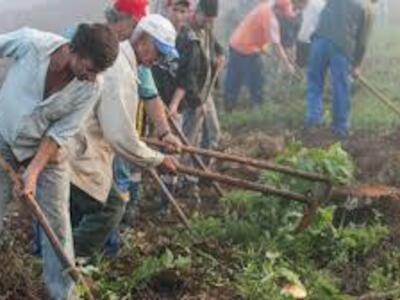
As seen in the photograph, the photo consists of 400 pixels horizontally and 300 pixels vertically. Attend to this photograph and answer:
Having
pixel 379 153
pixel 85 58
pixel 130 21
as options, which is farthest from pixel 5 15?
pixel 85 58

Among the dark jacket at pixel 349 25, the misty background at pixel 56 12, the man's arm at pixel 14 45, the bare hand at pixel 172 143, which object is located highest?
the man's arm at pixel 14 45

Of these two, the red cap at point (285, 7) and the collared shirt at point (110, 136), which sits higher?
the collared shirt at point (110, 136)

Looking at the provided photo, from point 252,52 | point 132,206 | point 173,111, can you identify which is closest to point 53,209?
point 132,206

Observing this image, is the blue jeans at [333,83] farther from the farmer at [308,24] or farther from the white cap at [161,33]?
the white cap at [161,33]

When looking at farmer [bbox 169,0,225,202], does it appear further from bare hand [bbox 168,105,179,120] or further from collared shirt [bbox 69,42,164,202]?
collared shirt [bbox 69,42,164,202]

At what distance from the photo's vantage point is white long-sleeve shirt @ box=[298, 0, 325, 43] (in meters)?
13.1

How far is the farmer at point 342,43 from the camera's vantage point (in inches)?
447

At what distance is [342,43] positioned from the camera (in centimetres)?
1138

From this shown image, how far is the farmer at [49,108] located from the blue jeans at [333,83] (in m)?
6.23

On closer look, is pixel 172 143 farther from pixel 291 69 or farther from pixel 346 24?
pixel 291 69

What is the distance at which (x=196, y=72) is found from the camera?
28.3 ft

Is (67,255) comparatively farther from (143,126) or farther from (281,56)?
(281,56)

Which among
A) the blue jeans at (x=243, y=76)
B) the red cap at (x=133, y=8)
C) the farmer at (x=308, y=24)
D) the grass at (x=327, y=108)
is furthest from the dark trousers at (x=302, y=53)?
the red cap at (x=133, y=8)

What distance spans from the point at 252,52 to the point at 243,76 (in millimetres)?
414
